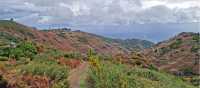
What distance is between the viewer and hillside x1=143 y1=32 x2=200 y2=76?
82.5m

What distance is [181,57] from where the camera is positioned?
98625 mm

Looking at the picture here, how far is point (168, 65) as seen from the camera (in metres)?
90.9

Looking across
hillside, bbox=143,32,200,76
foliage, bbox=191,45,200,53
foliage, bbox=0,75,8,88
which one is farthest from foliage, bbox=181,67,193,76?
foliage, bbox=0,75,8,88

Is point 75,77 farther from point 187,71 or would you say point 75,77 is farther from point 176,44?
point 176,44

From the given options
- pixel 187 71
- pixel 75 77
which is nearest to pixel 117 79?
pixel 75 77

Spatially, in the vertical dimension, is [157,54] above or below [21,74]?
below

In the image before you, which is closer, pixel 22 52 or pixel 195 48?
pixel 22 52

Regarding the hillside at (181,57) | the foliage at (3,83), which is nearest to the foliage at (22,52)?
the foliage at (3,83)

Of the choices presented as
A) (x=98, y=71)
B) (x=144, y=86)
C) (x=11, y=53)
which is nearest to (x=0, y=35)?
(x=11, y=53)

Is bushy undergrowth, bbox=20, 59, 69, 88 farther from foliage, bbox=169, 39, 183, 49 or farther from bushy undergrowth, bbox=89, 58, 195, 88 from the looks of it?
foliage, bbox=169, 39, 183, 49

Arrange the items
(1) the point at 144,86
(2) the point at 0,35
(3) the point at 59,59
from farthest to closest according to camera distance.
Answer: (2) the point at 0,35 < (3) the point at 59,59 < (1) the point at 144,86

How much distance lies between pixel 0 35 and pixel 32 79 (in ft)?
297

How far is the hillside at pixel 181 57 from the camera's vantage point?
82.5m

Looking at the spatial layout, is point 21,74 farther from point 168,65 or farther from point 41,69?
point 168,65
